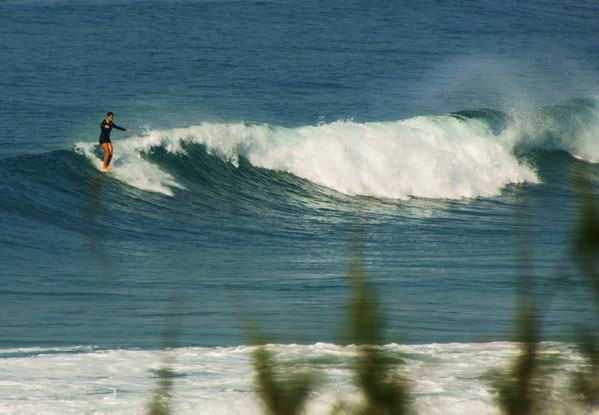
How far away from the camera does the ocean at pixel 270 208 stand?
4.05 metres

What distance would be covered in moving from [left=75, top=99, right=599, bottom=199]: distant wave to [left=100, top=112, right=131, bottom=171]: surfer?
1.48 feet

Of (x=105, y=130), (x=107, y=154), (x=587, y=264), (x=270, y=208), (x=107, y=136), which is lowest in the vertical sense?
(x=270, y=208)

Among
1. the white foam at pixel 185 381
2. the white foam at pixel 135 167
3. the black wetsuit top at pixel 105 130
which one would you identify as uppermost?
the black wetsuit top at pixel 105 130

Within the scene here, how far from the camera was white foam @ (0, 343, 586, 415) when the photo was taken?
124 inches

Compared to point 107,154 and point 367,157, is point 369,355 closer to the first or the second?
point 107,154

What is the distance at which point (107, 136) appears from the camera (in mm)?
15617

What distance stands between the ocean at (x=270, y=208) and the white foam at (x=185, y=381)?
2 cm

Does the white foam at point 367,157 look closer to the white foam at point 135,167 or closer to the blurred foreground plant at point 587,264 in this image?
the white foam at point 135,167

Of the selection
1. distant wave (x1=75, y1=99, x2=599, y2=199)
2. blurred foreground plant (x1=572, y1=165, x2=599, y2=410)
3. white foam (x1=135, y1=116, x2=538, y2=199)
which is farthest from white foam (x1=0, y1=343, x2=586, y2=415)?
white foam (x1=135, y1=116, x2=538, y2=199)

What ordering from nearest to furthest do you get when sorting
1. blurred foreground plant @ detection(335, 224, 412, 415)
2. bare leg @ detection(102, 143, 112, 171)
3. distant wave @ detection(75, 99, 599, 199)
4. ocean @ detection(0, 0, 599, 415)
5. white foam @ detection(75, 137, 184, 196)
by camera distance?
1. blurred foreground plant @ detection(335, 224, 412, 415)
2. ocean @ detection(0, 0, 599, 415)
3. bare leg @ detection(102, 143, 112, 171)
4. white foam @ detection(75, 137, 184, 196)
5. distant wave @ detection(75, 99, 599, 199)

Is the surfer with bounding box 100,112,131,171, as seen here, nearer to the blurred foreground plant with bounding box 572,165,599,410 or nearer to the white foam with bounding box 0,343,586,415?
the white foam with bounding box 0,343,586,415

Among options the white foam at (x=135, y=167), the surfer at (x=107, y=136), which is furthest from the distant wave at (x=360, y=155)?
the surfer at (x=107, y=136)

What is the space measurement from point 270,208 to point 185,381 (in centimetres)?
1208

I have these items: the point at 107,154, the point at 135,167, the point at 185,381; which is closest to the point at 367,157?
the point at 135,167
